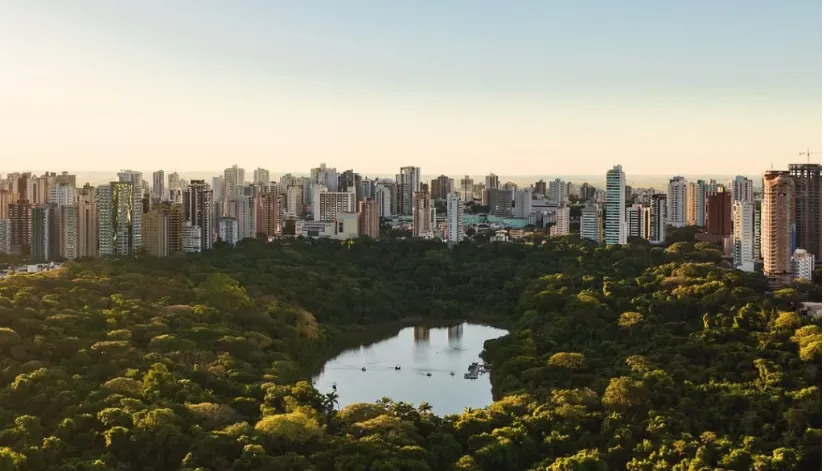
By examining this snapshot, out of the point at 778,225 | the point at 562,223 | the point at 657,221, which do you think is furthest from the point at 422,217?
the point at 778,225

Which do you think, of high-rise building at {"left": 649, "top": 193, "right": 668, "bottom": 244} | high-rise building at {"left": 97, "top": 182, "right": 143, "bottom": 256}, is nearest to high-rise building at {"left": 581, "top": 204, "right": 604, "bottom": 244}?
high-rise building at {"left": 649, "top": 193, "right": 668, "bottom": 244}

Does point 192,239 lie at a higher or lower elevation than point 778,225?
lower

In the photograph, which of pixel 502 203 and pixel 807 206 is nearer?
pixel 807 206

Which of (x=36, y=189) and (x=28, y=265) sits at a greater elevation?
(x=36, y=189)

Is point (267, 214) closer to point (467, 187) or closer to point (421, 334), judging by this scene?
point (421, 334)

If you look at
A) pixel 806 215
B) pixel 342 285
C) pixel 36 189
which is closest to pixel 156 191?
pixel 36 189

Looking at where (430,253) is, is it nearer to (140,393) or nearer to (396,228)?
(396,228)

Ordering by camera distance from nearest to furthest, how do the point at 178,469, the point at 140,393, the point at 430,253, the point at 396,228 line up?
the point at 178,469 → the point at 140,393 → the point at 430,253 → the point at 396,228
